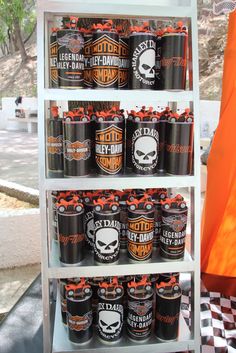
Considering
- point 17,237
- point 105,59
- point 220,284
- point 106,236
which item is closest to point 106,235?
point 106,236

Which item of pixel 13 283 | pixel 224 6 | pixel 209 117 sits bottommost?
pixel 13 283

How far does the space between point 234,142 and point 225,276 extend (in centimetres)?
71

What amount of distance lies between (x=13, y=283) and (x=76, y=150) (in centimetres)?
154

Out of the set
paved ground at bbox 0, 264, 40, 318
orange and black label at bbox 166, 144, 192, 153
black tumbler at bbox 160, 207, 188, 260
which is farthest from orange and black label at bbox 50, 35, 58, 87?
paved ground at bbox 0, 264, 40, 318

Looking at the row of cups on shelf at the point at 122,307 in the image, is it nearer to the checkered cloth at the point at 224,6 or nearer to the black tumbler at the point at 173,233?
the black tumbler at the point at 173,233

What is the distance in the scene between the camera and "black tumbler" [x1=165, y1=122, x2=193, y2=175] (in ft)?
4.09

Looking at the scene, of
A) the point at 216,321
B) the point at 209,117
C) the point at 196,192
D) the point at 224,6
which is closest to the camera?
the point at 196,192

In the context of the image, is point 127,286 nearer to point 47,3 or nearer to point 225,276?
point 225,276

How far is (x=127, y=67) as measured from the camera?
4.19ft

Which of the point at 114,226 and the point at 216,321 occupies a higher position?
the point at 114,226

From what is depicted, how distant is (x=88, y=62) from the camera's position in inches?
49.6

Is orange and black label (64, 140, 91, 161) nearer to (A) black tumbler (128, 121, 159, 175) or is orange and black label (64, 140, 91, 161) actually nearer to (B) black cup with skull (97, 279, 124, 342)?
(A) black tumbler (128, 121, 159, 175)

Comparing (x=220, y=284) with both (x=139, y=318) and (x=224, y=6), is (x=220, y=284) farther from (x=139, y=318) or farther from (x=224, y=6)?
(x=224, y=6)

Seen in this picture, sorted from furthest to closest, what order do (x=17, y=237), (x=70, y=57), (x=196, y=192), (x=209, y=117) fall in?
(x=209, y=117), (x=17, y=237), (x=196, y=192), (x=70, y=57)
